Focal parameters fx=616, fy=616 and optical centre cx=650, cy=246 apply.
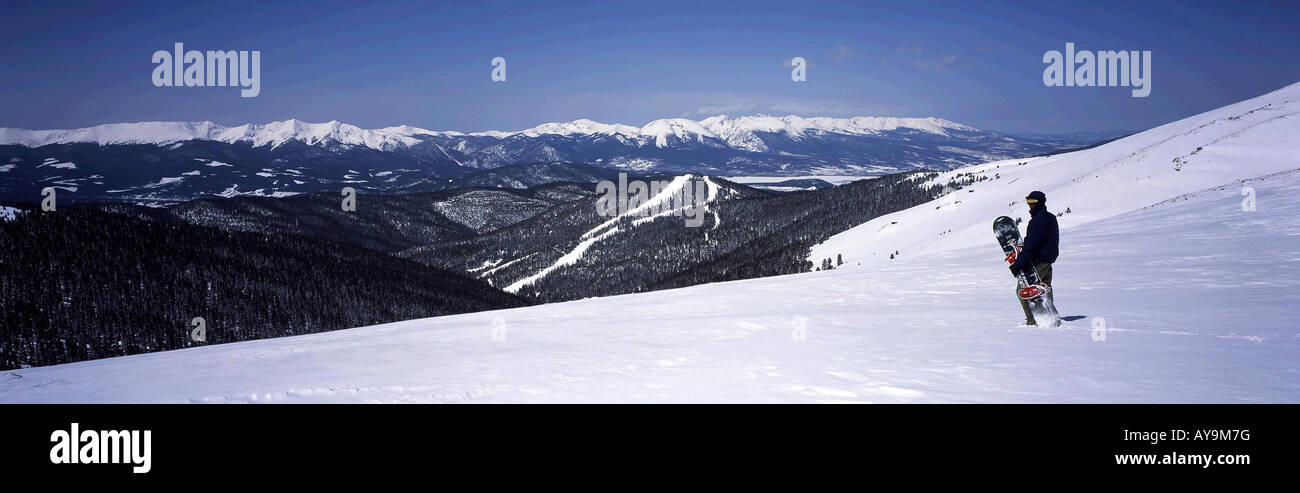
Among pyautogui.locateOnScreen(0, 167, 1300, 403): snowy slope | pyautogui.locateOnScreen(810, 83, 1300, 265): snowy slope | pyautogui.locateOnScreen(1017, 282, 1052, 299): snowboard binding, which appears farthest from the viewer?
pyautogui.locateOnScreen(810, 83, 1300, 265): snowy slope

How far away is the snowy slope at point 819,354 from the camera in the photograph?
7004 mm

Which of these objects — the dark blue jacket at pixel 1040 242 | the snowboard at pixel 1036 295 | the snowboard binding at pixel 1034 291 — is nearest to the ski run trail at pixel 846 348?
the snowboard at pixel 1036 295

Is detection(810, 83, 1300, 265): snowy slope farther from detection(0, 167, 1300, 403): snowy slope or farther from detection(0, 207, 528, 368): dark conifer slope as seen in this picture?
detection(0, 207, 528, 368): dark conifer slope

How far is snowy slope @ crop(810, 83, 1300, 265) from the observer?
66500 millimetres

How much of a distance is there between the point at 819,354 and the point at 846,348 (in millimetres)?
641

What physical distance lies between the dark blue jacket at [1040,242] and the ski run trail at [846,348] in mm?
1245

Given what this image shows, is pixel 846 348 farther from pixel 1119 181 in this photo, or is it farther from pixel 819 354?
pixel 1119 181

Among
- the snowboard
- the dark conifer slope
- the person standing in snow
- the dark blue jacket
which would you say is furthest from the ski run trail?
the dark conifer slope

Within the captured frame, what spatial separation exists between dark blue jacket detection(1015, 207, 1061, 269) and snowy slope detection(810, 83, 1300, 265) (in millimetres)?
12984

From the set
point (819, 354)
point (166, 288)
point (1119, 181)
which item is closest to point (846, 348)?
point (819, 354)
